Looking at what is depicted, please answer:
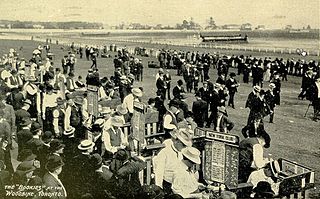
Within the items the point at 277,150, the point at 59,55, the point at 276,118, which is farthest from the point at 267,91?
the point at 59,55

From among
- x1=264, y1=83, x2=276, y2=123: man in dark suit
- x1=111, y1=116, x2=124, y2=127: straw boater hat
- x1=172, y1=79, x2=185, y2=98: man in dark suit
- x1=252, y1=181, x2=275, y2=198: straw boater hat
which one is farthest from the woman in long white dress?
x1=111, y1=116, x2=124, y2=127: straw boater hat

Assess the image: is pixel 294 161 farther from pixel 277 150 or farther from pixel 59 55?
pixel 59 55

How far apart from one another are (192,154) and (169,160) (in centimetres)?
17

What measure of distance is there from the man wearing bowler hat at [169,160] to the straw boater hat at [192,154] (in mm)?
44

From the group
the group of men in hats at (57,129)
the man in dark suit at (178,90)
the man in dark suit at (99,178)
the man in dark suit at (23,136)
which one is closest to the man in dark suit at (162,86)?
the man in dark suit at (178,90)

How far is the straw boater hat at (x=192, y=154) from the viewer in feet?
10.9

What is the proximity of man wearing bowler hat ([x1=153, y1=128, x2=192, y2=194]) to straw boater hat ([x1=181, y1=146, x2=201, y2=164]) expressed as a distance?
0.15 ft

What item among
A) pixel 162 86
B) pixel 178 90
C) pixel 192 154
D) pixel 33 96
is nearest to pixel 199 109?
pixel 178 90

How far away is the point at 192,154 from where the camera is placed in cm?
334

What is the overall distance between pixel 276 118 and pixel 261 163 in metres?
0.54

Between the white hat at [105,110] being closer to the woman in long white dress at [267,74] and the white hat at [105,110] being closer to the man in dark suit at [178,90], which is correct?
the man in dark suit at [178,90]

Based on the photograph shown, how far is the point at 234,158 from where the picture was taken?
333 cm

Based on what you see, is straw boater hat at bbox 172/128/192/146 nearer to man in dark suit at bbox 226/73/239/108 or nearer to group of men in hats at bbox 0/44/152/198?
group of men in hats at bbox 0/44/152/198

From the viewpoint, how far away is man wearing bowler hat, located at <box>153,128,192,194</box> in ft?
10.9
